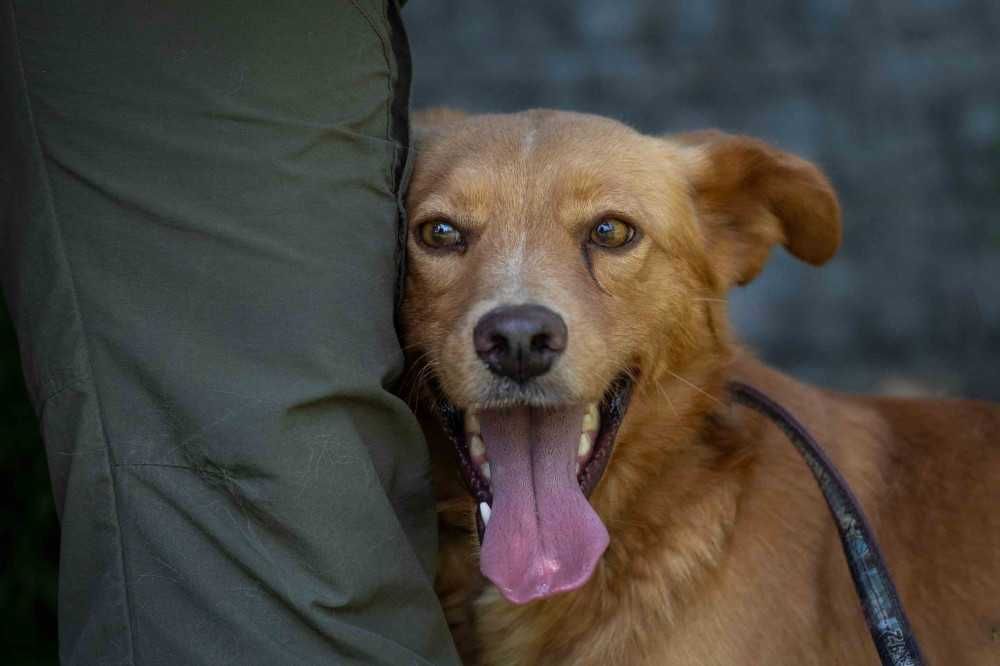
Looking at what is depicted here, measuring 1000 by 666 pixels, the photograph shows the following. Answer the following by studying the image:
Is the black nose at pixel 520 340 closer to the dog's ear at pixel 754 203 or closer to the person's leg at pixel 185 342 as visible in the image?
the person's leg at pixel 185 342

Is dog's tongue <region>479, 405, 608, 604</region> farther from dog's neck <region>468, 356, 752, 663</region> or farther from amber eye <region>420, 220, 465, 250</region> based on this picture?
amber eye <region>420, 220, 465, 250</region>

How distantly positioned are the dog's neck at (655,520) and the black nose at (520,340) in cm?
45

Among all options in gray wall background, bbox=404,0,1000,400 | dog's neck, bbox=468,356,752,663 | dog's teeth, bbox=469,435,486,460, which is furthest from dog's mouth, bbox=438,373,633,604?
gray wall background, bbox=404,0,1000,400

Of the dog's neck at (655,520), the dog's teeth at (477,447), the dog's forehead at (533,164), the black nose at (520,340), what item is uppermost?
the dog's forehead at (533,164)

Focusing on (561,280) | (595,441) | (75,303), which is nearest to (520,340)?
(561,280)

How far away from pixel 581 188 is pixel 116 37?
3.66 ft

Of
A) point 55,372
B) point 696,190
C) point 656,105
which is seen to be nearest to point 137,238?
point 55,372

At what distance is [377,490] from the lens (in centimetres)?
232

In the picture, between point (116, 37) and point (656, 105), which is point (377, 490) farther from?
point (656, 105)

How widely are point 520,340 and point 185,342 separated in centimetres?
68

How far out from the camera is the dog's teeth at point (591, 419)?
2846 mm

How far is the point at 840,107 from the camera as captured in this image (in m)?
5.93

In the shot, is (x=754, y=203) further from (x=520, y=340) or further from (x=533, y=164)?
(x=520, y=340)

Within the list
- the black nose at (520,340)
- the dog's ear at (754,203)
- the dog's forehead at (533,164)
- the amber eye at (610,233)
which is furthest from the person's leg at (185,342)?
the dog's ear at (754,203)
